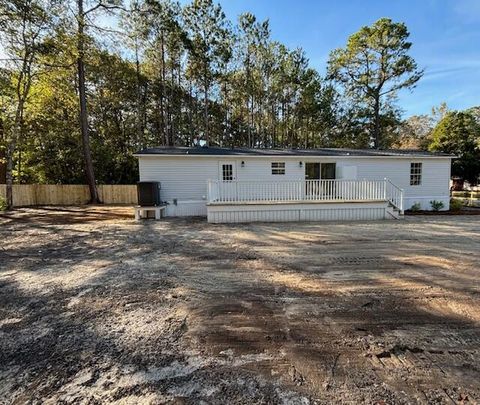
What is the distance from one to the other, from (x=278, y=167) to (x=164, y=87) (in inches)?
505

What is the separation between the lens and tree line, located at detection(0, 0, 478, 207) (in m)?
14.1

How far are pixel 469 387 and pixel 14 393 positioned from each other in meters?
3.32

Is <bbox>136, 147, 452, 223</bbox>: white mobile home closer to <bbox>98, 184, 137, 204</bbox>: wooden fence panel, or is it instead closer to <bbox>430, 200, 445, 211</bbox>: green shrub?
<bbox>430, 200, 445, 211</bbox>: green shrub

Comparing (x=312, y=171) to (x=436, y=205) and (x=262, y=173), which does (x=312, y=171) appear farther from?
(x=436, y=205)

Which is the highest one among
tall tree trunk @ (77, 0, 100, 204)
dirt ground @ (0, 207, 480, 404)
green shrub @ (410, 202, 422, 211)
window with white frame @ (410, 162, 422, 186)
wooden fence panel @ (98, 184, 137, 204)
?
tall tree trunk @ (77, 0, 100, 204)

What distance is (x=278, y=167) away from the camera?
12070 millimetres

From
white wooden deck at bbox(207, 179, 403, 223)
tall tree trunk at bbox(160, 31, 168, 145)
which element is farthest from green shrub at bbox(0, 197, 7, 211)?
white wooden deck at bbox(207, 179, 403, 223)

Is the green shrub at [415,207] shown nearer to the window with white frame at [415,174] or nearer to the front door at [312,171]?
the window with white frame at [415,174]

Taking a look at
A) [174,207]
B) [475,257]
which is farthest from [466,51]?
[174,207]

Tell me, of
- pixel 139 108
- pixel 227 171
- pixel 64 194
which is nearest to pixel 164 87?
pixel 139 108

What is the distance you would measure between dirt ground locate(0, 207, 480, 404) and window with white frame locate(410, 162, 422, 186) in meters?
7.39

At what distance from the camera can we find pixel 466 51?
64.2 feet

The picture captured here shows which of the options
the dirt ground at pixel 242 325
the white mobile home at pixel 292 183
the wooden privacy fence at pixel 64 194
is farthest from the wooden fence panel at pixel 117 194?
the dirt ground at pixel 242 325

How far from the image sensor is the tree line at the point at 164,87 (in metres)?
14.1
